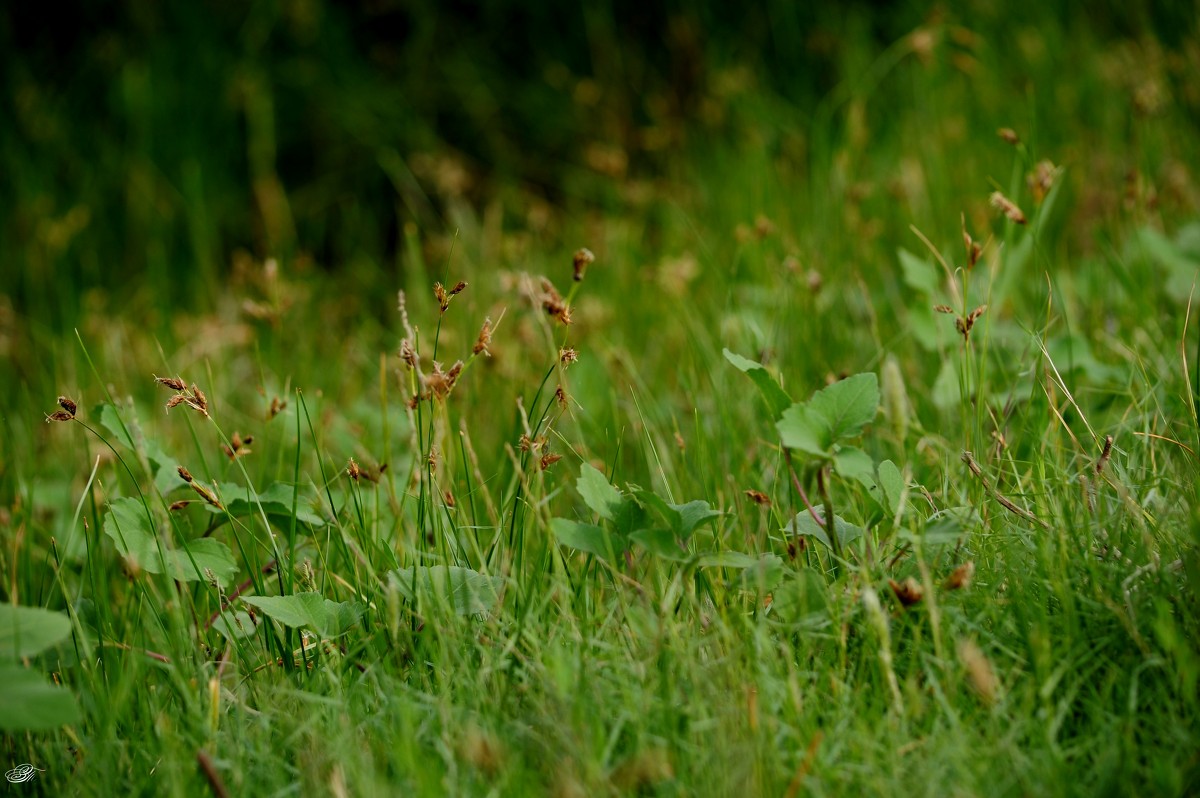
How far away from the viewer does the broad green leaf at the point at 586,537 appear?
4.05ft

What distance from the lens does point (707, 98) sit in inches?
156

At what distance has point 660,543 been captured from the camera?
1.21 meters

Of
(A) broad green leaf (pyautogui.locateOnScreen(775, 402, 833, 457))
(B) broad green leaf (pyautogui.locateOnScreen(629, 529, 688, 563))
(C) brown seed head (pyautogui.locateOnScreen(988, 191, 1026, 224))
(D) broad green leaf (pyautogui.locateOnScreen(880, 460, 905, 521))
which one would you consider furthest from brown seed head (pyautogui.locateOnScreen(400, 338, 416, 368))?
(C) brown seed head (pyautogui.locateOnScreen(988, 191, 1026, 224))

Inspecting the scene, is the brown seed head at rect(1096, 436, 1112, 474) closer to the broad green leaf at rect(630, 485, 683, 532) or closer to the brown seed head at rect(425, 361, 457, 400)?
the broad green leaf at rect(630, 485, 683, 532)

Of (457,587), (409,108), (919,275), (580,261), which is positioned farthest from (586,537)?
(409,108)

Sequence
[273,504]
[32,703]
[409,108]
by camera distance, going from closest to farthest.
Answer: [32,703] → [273,504] → [409,108]

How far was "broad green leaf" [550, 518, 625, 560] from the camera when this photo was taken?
1.24 meters

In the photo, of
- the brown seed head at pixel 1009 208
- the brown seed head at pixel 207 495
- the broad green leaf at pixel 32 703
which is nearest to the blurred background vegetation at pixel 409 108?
the brown seed head at pixel 1009 208

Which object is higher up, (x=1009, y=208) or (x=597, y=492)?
(x=1009, y=208)

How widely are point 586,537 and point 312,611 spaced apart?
0.35m

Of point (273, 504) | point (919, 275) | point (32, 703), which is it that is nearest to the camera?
point (32, 703)

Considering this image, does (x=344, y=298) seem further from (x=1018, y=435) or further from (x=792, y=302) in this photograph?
(x=1018, y=435)

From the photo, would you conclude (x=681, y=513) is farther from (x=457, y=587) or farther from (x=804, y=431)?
(x=457, y=587)

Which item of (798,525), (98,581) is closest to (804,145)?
(798,525)
